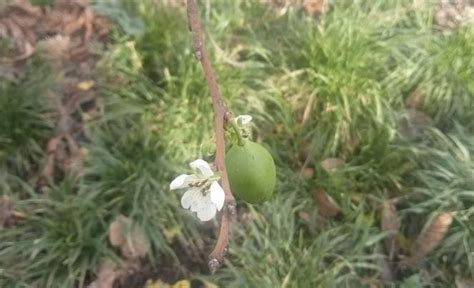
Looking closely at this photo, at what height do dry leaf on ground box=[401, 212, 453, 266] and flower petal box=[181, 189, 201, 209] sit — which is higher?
flower petal box=[181, 189, 201, 209]

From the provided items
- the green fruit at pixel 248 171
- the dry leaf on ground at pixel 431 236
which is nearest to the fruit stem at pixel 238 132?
the green fruit at pixel 248 171

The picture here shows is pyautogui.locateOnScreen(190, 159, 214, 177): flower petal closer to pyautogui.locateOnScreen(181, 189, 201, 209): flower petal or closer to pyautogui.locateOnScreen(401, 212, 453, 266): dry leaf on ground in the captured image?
pyautogui.locateOnScreen(181, 189, 201, 209): flower petal

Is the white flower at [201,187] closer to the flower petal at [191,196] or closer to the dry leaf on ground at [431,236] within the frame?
the flower petal at [191,196]

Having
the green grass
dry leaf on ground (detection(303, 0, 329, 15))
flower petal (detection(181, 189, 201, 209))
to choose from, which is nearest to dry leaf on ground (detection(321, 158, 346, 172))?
the green grass

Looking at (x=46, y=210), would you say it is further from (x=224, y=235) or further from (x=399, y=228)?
(x=224, y=235)

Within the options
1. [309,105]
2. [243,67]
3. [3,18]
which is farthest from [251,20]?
[3,18]

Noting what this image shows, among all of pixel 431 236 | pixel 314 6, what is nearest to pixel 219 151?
pixel 431 236
